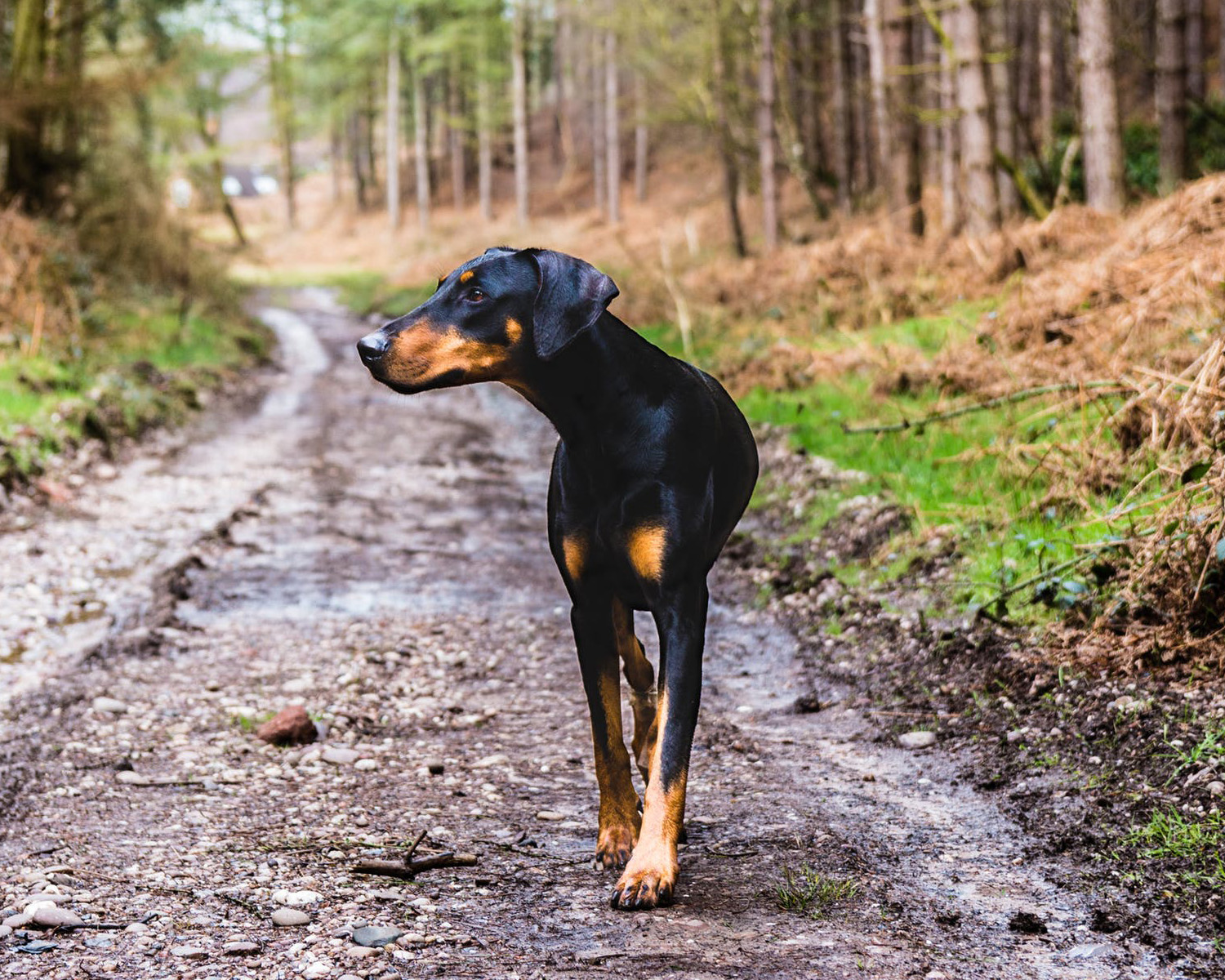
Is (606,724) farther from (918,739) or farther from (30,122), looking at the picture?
(30,122)

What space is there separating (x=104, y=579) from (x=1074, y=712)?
677 cm

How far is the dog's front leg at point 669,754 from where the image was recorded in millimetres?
3670

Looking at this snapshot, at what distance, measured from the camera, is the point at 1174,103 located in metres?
18.5

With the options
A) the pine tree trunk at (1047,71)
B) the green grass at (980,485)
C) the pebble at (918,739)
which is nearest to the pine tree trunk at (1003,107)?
the pine tree trunk at (1047,71)

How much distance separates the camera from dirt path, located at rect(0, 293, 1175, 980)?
3.48m

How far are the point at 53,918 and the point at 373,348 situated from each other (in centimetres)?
195

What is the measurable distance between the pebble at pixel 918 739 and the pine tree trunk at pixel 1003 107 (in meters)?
12.3

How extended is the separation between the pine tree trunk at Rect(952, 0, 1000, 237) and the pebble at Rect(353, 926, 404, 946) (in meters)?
14.5

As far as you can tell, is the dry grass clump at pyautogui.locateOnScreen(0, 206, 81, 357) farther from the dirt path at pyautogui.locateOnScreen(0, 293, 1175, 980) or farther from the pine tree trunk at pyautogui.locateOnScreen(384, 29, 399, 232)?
the pine tree trunk at pyautogui.locateOnScreen(384, 29, 399, 232)

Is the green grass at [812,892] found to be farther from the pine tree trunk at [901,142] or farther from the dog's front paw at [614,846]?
the pine tree trunk at [901,142]

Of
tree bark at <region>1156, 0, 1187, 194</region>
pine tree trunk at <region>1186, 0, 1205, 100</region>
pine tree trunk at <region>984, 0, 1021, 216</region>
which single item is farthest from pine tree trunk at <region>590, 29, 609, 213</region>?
tree bark at <region>1156, 0, 1187, 194</region>

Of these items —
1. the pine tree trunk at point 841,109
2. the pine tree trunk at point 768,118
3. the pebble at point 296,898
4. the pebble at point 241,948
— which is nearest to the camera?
the pebble at point 241,948

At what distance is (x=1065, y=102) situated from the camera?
1409 inches

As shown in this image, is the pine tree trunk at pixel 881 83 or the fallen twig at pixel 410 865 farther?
the pine tree trunk at pixel 881 83
